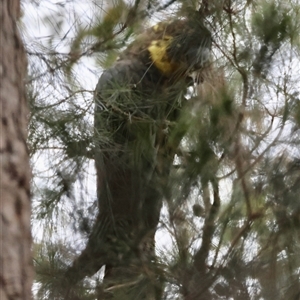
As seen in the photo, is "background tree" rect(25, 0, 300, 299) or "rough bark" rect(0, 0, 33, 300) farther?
"background tree" rect(25, 0, 300, 299)

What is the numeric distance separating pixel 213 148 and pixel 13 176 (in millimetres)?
514

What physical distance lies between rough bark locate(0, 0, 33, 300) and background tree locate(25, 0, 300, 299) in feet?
1.46

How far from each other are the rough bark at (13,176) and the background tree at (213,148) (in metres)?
0.45

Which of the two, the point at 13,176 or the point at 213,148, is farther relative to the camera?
the point at 213,148

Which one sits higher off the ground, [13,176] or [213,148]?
[213,148]

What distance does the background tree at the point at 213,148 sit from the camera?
1.06 meters

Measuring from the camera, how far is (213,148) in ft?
3.48

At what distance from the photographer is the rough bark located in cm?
57

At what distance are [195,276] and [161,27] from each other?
1.56 ft

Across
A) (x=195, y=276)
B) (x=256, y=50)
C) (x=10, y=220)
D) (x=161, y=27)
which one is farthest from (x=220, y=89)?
(x=10, y=220)

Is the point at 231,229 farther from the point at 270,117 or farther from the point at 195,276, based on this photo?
the point at 270,117

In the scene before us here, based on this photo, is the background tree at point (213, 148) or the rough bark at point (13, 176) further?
the background tree at point (213, 148)

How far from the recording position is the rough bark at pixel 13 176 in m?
0.57

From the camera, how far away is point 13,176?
0.61m
